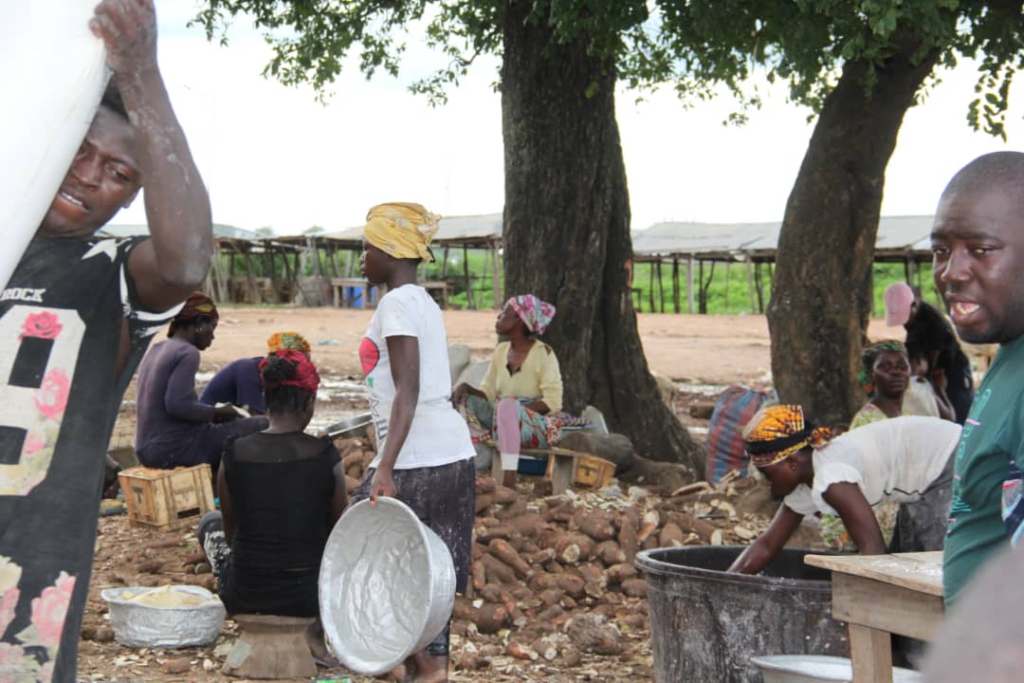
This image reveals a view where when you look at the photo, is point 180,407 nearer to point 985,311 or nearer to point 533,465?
point 533,465

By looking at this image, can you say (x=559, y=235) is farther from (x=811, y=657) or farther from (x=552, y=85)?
(x=811, y=657)

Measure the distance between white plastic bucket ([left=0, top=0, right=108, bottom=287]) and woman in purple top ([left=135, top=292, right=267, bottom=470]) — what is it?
5079mm

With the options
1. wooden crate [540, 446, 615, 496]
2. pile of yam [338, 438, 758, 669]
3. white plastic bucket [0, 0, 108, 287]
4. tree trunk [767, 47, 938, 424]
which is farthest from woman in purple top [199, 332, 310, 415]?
white plastic bucket [0, 0, 108, 287]

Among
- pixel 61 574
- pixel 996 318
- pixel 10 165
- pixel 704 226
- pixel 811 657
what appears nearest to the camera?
pixel 10 165

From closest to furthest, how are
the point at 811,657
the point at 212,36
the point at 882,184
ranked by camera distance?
the point at 811,657
the point at 882,184
the point at 212,36

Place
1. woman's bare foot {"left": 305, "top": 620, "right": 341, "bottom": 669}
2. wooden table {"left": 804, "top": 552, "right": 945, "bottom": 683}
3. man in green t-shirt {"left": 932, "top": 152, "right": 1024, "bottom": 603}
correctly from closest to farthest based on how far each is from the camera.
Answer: man in green t-shirt {"left": 932, "top": 152, "right": 1024, "bottom": 603} → wooden table {"left": 804, "top": 552, "right": 945, "bottom": 683} → woman's bare foot {"left": 305, "top": 620, "right": 341, "bottom": 669}

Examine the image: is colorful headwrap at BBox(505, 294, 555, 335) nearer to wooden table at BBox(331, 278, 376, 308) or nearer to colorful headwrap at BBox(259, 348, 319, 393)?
colorful headwrap at BBox(259, 348, 319, 393)

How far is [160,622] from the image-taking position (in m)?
4.92

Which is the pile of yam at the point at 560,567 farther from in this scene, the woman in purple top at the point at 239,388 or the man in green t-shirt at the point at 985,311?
the man in green t-shirt at the point at 985,311

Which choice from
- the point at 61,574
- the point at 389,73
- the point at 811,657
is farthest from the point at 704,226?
the point at 61,574

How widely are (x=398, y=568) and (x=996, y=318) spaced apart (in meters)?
2.46

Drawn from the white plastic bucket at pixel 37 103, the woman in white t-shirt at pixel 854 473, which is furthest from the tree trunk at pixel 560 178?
the white plastic bucket at pixel 37 103

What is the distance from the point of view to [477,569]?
575 cm

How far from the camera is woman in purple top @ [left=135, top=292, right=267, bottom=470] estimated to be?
638 cm
